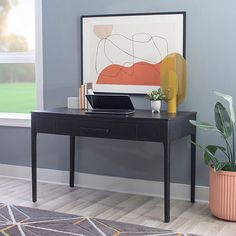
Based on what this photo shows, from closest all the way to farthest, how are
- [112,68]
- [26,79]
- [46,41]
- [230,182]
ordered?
1. [230,182]
2. [112,68]
3. [46,41]
4. [26,79]

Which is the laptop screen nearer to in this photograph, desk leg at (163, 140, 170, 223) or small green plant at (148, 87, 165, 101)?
small green plant at (148, 87, 165, 101)

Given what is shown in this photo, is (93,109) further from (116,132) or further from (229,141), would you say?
(229,141)

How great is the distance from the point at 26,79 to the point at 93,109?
1138mm

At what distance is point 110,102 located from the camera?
137 inches

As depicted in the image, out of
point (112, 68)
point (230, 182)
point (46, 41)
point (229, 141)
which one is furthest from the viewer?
point (46, 41)

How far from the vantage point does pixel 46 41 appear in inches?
163

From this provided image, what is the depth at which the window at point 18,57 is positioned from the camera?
439 cm

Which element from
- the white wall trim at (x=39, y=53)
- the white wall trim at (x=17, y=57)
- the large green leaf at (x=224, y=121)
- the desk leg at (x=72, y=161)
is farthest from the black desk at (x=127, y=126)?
the white wall trim at (x=17, y=57)

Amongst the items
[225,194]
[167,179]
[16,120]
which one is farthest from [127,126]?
[16,120]

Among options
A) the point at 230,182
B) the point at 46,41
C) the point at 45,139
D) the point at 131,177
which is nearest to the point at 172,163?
the point at 131,177

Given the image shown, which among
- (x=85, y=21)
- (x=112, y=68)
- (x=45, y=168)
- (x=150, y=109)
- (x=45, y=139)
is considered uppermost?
(x=85, y=21)

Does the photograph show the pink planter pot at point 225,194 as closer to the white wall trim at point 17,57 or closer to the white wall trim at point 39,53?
the white wall trim at point 39,53

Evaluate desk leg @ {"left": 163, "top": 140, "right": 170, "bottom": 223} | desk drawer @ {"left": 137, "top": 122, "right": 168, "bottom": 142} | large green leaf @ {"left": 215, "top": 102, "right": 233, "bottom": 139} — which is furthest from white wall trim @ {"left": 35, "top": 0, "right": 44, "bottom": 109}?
large green leaf @ {"left": 215, "top": 102, "right": 233, "bottom": 139}

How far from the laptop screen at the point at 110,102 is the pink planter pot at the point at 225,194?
0.78m
